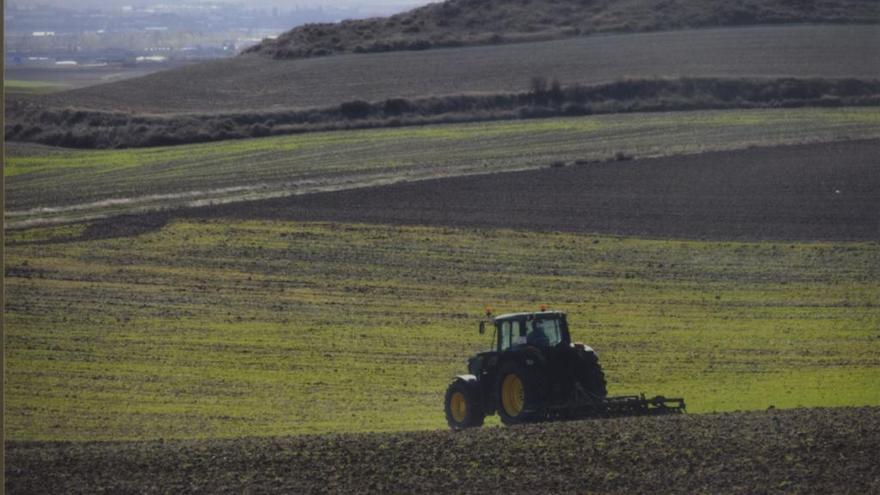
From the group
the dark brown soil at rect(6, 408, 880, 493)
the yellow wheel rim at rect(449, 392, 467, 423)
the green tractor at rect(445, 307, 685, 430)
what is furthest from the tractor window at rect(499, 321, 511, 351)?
the dark brown soil at rect(6, 408, 880, 493)

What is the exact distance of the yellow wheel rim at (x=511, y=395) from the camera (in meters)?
14.4

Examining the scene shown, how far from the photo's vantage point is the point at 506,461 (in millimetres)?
10984

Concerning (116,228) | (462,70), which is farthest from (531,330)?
(462,70)

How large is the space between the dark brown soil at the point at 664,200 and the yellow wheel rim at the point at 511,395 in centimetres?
1401

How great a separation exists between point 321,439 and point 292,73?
107 ft

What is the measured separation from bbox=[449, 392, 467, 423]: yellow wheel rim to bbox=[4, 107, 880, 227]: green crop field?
52.2ft

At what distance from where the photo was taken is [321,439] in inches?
480

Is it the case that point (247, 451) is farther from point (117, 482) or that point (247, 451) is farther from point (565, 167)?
point (565, 167)

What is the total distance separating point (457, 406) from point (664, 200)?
54.2 ft

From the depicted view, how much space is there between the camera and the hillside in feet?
132

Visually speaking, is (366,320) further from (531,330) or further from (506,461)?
(506,461)

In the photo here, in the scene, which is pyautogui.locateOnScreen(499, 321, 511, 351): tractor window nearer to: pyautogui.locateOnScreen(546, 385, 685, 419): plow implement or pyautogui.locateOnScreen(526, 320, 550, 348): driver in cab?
pyautogui.locateOnScreen(526, 320, 550, 348): driver in cab

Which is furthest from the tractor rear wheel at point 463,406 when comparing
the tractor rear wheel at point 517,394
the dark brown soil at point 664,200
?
the dark brown soil at point 664,200

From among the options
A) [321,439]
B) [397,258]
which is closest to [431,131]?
[397,258]
